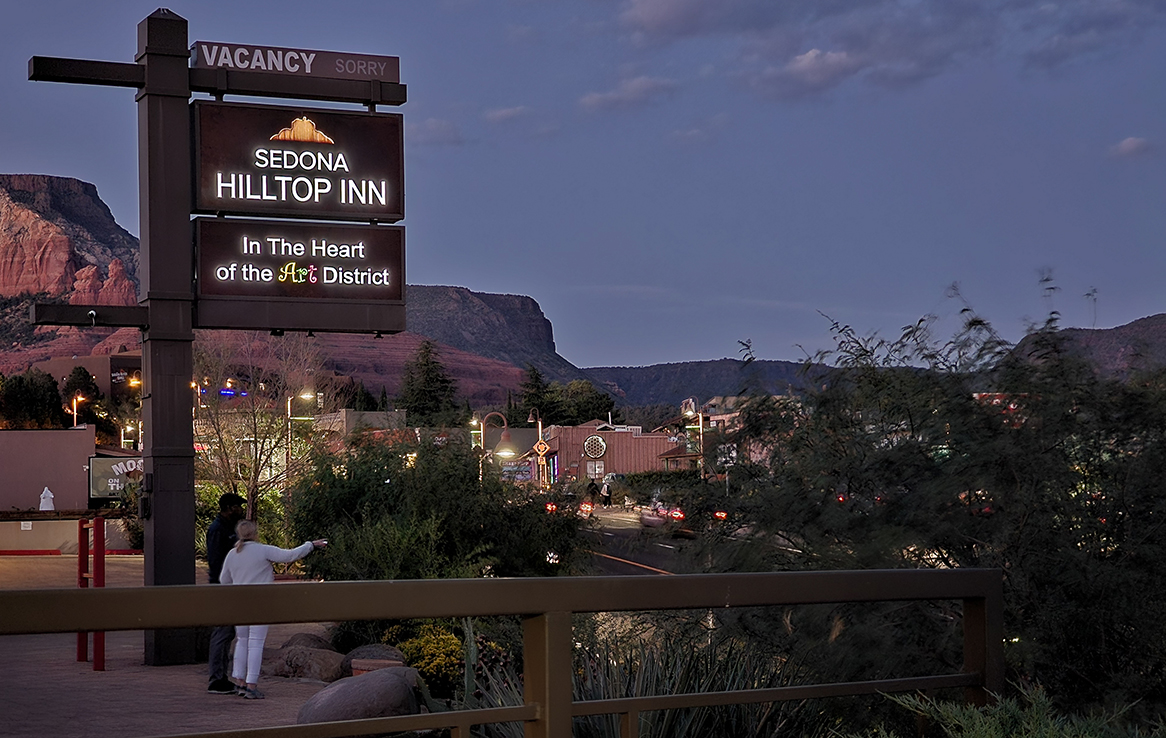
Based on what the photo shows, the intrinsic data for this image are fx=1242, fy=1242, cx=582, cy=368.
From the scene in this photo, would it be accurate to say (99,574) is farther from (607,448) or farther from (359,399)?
(607,448)

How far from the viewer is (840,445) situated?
8.51 meters

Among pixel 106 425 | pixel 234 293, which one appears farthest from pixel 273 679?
pixel 106 425

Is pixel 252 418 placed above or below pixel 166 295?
below

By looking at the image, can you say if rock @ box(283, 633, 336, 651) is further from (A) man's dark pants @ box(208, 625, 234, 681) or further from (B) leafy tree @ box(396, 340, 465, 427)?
(B) leafy tree @ box(396, 340, 465, 427)

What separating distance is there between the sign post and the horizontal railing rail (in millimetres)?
11159

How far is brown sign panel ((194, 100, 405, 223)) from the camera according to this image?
14094mm

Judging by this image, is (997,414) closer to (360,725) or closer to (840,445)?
(840,445)

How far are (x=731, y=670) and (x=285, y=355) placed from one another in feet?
115

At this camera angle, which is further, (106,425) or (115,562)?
(106,425)

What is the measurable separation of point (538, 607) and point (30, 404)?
105 m

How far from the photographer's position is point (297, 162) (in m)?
14.5

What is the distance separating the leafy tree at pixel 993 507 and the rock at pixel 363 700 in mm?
2509

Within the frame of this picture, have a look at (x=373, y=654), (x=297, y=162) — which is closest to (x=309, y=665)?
(x=373, y=654)

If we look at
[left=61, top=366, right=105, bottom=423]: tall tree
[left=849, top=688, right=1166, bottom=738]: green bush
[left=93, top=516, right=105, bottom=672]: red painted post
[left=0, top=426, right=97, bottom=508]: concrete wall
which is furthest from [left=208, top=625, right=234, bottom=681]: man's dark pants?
[left=61, top=366, right=105, bottom=423]: tall tree
